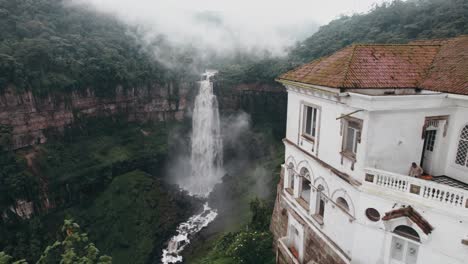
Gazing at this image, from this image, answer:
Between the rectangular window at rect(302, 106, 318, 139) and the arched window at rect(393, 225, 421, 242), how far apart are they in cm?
473

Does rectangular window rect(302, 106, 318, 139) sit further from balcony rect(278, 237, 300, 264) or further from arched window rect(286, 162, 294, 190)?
balcony rect(278, 237, 300, 264)

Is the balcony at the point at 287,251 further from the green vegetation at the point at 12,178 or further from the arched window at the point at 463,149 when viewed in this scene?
the green vegetation at the point at 12,178

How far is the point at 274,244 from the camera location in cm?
2003

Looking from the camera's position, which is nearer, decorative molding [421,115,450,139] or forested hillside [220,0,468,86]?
decorative molding [421,115,450,139]

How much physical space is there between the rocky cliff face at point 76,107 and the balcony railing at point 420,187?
3687 cm

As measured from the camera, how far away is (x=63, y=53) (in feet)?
130

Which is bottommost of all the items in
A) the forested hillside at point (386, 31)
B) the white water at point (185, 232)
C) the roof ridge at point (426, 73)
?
the white water at point (185, 232)

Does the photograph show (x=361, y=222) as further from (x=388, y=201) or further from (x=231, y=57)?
(x=231, y=57)

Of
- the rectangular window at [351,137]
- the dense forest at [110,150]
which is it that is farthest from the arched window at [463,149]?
the dense forest at [110,150]

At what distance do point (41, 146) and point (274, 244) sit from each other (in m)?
30.4

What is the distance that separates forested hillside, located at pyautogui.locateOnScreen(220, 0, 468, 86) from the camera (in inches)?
1571

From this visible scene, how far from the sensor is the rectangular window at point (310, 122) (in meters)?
13.3

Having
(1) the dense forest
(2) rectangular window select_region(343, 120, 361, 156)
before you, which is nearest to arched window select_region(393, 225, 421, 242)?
(2) rectangular window select_region(343, 120, 361, 156)

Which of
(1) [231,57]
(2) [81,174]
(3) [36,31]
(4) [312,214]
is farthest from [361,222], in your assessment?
(1) [231,57]
